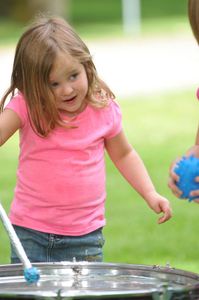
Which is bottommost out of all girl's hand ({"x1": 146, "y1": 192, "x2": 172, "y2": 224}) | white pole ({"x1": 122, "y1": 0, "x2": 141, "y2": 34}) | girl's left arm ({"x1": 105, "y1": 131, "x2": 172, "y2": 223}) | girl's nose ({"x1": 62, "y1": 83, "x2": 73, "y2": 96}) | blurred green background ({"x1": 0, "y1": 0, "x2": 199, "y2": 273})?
white pole ({"x1": 122, "y1": 0, "x2": 141, "y2": 34})

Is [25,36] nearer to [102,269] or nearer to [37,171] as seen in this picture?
[37,171]

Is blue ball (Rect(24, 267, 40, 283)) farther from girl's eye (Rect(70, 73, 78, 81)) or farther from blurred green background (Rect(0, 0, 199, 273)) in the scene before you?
blurred green background (Rect(0, 0, 199, 273))

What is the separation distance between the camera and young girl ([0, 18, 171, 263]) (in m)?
4.61

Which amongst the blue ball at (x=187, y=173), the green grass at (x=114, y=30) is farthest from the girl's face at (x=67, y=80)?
the green grass at (x=114, y=30)

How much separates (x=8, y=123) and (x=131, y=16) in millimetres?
24320

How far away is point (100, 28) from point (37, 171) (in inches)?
833

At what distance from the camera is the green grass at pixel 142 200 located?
7215 mm

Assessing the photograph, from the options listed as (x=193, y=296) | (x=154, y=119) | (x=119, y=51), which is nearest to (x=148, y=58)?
(x=119, y=51)

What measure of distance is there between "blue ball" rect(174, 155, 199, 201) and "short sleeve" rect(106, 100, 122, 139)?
0.94 meters

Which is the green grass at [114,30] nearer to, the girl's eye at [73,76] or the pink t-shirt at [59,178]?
the pink t-shirt at [59,178]

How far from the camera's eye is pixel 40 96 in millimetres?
4578

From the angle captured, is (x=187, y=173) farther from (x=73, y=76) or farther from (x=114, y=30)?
(x=114, y=30)

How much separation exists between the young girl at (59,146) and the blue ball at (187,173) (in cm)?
71

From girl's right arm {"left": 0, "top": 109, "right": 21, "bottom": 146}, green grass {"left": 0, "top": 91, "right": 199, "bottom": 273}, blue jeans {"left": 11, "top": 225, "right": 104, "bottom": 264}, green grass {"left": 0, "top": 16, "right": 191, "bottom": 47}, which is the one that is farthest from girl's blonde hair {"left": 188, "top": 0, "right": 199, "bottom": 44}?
green grass {"left": 0, "top": 16, "right": 191, "bottom": 47}
